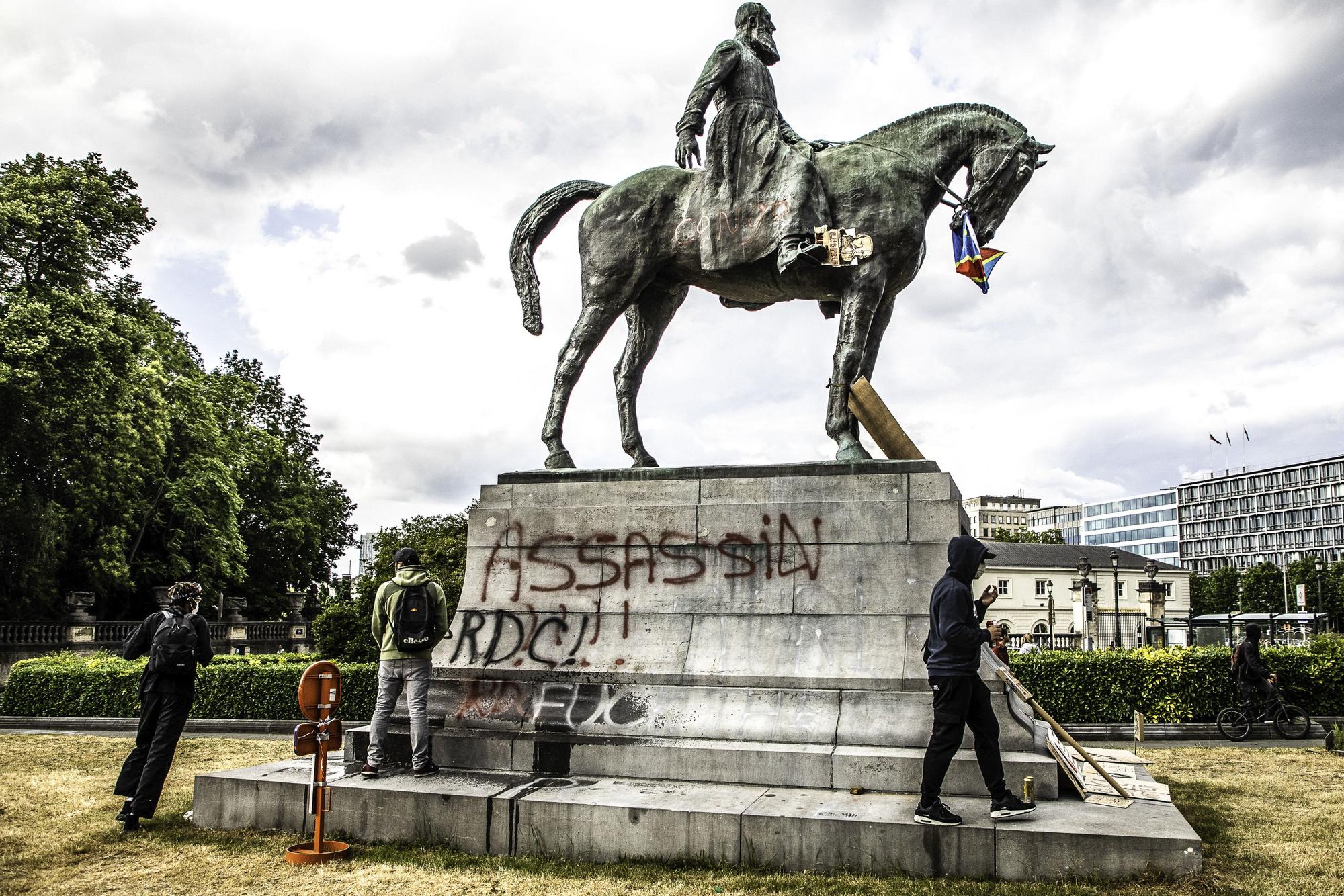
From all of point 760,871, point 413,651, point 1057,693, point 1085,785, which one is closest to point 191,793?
point 413,651

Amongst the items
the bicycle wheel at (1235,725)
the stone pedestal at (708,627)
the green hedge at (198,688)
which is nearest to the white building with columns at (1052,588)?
the bicycle wheel at (1235,725)

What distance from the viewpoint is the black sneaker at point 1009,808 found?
6113 millimetres

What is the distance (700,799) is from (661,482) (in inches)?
119

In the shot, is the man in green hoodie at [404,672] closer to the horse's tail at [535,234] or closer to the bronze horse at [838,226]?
the bronze horse at [838,226]

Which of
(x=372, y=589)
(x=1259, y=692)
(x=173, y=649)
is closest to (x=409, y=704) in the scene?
(x=173, y=649)

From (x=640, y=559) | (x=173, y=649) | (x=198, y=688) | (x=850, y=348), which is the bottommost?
(x=198, y=688)

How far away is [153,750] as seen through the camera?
7898mm

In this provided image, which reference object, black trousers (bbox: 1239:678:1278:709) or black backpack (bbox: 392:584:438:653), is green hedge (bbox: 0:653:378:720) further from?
black trousers (bbox: 1239:678:1278:709)

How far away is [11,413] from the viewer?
27719 mm

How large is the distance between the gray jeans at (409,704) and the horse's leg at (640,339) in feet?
10.8

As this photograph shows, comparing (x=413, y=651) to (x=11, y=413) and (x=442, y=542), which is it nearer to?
(x=11, y=413)

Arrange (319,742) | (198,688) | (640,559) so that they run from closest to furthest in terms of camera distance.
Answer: (319,742)
(640,559)
(198,688)

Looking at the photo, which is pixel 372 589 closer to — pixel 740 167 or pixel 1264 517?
pixel 740 167

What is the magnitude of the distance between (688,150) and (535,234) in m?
1.84
